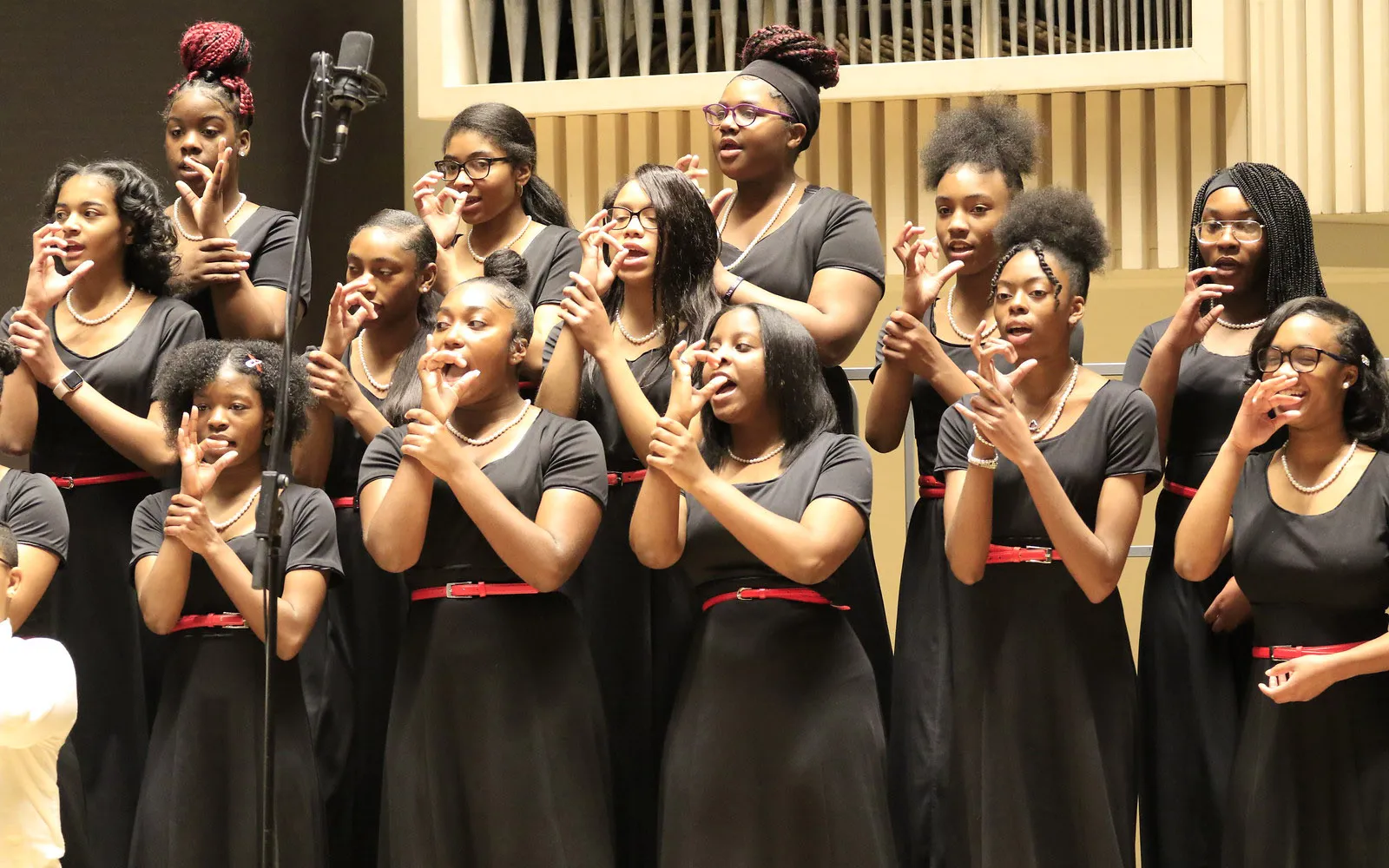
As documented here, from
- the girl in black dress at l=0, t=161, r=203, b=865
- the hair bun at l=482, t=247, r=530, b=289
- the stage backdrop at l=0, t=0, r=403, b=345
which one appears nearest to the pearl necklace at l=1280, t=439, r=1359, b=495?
the hair bun at l=482, t=247, r=530, b=289

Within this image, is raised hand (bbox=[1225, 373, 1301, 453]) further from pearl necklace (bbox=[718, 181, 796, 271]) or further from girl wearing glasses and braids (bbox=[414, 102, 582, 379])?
girl wearing glasses and braids (bbox=[414, 102, 582, 379])

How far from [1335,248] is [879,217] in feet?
4.37

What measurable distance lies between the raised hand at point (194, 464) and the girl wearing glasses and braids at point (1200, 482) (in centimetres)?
168

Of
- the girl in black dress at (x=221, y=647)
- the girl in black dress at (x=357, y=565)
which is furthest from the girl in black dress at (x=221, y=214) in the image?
the girl in black dress at (x=221, y=647)

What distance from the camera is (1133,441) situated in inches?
125

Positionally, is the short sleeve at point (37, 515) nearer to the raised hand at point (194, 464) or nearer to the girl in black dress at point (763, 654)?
the raised hand at point (194, 464)

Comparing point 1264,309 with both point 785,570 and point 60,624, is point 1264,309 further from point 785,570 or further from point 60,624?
point 60,624

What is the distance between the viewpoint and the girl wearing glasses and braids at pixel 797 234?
11.5ft

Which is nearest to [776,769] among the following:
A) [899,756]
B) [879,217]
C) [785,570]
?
[785,570]

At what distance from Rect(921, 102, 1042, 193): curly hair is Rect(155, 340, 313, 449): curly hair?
1411mm

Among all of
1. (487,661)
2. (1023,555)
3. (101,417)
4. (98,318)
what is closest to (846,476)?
(1023,555)

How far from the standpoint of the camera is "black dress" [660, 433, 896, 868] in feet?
9.99

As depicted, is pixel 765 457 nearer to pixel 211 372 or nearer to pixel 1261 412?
pixel 1261 412

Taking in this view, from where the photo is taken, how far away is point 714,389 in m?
3.18
